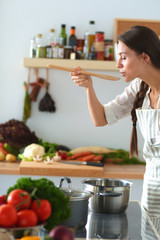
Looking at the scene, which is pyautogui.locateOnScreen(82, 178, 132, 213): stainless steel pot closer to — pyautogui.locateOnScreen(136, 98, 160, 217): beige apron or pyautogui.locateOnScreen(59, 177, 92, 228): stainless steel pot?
pyautogui.locateOnScreen(59, 177, 92, 228): stainless steel pot

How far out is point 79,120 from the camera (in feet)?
11.7

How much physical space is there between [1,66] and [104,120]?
1.70m

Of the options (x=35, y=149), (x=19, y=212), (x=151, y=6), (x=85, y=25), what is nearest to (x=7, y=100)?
(x=35, y=149)

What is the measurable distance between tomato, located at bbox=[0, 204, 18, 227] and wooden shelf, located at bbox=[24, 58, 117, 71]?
2.45m

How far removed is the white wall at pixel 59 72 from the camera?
3492 millimetres

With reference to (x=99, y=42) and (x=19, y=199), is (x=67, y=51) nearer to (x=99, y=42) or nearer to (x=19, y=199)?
(x=99, y=42)

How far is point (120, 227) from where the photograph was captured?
1396 millimetres

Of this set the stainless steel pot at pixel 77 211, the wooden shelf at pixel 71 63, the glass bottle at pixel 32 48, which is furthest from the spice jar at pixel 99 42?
the stainless steel pot at pixel 77 211

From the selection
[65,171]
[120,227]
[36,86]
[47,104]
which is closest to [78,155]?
[65,171]

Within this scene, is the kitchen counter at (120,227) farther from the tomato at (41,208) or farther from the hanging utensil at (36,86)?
the hanging utensil at (36,86)

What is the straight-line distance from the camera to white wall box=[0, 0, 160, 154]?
11.5 feet

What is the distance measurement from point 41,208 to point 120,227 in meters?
0.44

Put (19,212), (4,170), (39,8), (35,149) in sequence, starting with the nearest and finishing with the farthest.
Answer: (19,212) < (4,170) < (35,149) < (39,8)

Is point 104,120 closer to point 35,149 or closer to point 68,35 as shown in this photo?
point 35,149
